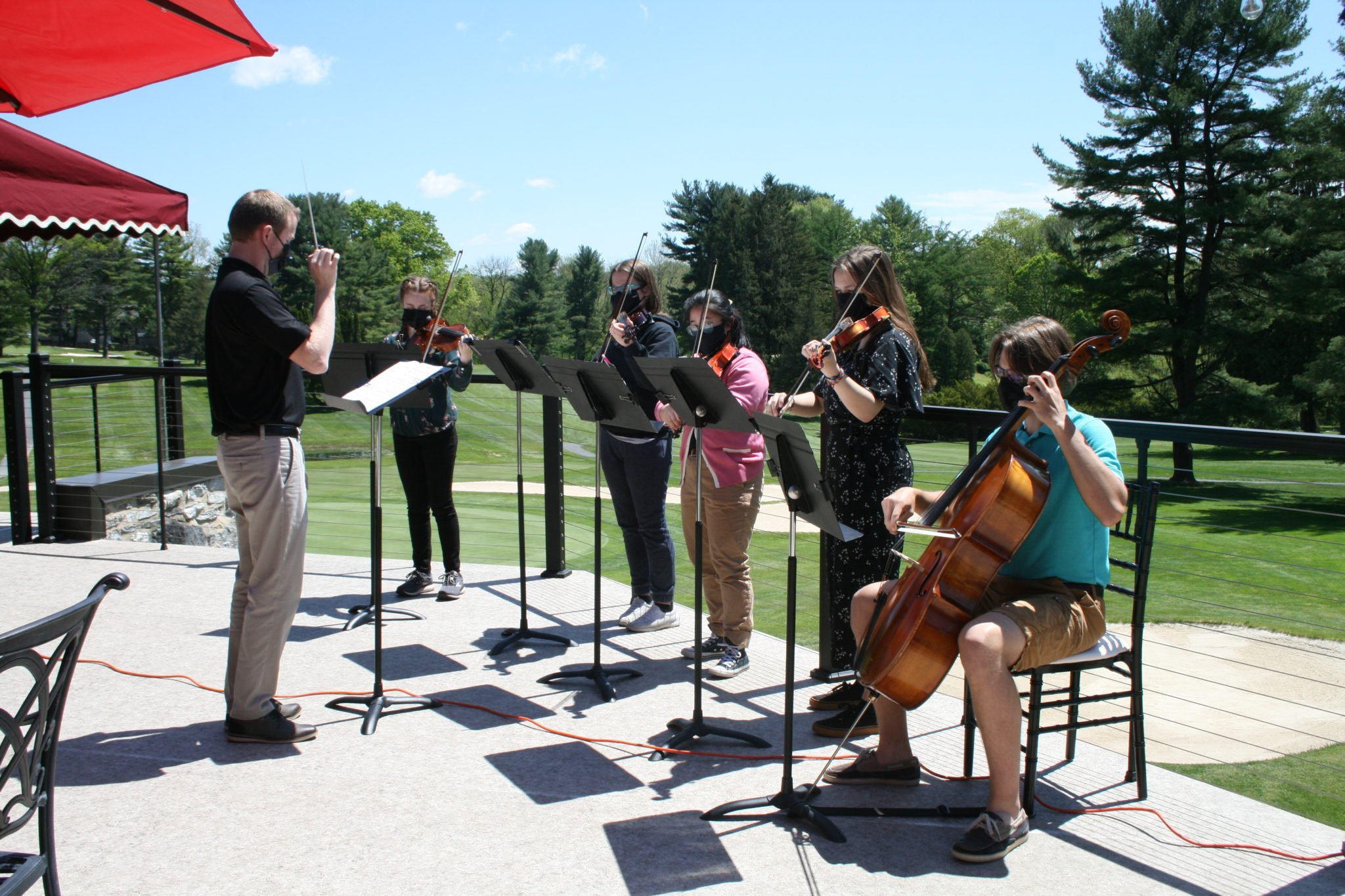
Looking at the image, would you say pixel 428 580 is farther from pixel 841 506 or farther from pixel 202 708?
pixel 841 506

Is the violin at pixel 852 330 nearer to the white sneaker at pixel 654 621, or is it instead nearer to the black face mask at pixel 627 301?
the black face mask at pixel 627 301

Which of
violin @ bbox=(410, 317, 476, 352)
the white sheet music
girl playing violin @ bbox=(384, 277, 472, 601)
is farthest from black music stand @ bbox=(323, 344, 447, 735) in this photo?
girl playing violin @ bbox=(384, 277, 472, 601)

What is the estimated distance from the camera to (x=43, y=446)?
6645 millimetres

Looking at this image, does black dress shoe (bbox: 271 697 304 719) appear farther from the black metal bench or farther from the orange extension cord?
the black metal bench

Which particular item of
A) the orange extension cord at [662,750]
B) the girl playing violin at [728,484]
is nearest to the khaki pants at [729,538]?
the girl playing violin at [728,484]

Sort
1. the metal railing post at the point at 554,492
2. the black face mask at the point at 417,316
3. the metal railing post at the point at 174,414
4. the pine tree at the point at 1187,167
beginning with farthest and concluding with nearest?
the pine tree at the point at 1187,167 → the metal railing post at the point at 174,414 → the metal railing post at the point at 554,492 → the black face mask at the point at 417,316

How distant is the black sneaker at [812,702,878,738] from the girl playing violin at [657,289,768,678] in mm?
709

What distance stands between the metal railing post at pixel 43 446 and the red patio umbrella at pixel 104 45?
9.30 ft

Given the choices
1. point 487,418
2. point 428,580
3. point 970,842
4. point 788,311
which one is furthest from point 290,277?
point 970,842

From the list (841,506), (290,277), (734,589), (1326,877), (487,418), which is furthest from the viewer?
(290,277)

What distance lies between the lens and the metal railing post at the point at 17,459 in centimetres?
636

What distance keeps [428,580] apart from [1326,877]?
4.34 metres

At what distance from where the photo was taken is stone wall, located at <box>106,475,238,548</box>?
7.46 meters

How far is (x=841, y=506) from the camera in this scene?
3.67 metres
